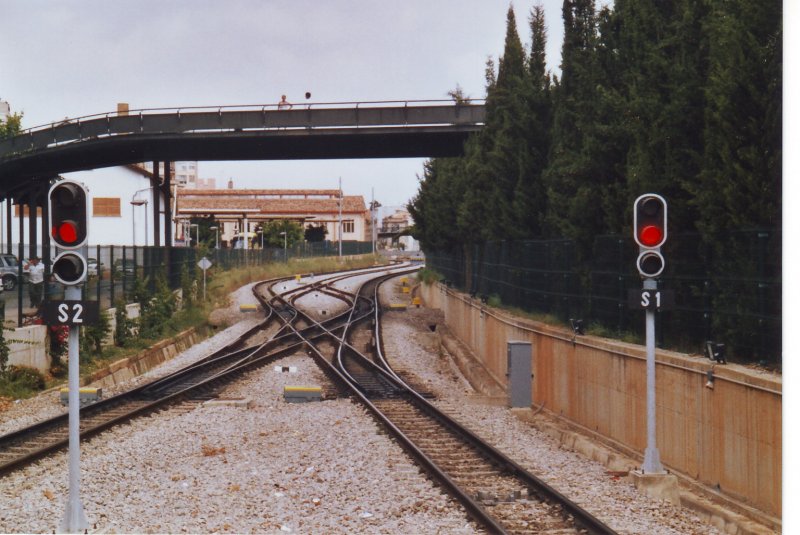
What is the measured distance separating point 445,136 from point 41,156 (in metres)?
13.3

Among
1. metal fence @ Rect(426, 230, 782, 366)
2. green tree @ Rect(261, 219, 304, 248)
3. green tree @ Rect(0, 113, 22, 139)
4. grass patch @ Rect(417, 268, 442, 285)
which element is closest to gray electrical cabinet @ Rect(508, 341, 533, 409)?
metal fence @ Rect(426, 230, 782, 366)

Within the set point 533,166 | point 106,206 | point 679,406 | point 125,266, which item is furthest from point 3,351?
point 106,206

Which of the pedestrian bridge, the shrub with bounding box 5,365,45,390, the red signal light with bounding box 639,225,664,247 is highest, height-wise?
the pedestrian bridge

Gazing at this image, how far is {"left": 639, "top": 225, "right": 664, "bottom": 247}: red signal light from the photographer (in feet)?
30.1

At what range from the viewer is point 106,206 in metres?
54.6

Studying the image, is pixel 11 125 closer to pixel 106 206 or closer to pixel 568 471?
pixel 106 206

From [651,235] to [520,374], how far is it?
678 cm

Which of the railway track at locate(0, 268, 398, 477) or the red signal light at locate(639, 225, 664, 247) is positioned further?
the railway track at locate(0, 268, 398, 477)

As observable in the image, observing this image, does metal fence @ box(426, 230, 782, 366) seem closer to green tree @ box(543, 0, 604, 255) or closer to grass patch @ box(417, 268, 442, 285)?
green tree @ box(543, 0, 604, 255)

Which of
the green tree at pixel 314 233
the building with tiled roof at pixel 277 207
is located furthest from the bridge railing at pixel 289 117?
the green tree at pixel 314 233

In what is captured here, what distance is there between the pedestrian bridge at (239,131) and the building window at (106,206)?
881 inches

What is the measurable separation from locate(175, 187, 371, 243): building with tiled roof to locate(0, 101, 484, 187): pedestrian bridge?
58705 mm

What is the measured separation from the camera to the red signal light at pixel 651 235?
917 centimetres

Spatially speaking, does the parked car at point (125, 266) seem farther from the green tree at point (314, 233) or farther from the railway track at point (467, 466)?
the green tree at point (314, 233)
